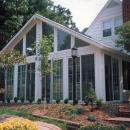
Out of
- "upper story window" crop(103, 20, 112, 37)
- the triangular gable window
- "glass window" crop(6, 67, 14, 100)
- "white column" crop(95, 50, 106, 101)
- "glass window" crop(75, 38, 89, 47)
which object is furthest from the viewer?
the triangular gable window

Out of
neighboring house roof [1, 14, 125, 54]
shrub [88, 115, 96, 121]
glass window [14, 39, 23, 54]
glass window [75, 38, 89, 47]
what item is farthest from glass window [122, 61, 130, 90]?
glass window [14, 39, 23, 54]

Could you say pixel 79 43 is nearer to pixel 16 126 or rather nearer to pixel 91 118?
pixel 91 118

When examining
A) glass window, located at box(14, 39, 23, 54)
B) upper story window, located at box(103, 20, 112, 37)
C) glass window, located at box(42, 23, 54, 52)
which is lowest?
glass window, located at box(14, 39, 23, 54)

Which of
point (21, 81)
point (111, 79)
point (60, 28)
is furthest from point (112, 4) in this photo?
point (21, 81)

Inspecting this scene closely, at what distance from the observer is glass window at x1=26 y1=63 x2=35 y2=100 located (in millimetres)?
22030

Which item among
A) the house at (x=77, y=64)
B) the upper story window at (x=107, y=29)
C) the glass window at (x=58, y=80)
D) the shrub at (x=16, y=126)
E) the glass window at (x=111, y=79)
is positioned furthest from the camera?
the upper story window at (x=107, y=29)

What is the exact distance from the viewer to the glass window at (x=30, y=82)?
72.3 ft

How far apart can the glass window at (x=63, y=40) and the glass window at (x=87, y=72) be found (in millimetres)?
1834

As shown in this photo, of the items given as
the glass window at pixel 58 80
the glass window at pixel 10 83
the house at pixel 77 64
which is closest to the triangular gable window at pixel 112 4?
the house at pixel 77 64

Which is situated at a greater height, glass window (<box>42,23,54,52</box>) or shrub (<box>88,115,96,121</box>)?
glass window (<box>42,23,54,52</box>)

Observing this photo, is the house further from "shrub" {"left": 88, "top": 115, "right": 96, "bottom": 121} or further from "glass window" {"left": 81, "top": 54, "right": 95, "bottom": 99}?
"shrub" {"left": 88, "top": 115, "right": 96, "bottom": 121}

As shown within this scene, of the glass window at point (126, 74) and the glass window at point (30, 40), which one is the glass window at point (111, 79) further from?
the glass window at point (30, 40)

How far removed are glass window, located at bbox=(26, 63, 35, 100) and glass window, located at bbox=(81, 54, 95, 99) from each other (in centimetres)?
454

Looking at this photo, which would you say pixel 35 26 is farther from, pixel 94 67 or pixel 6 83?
pixel 94 67
